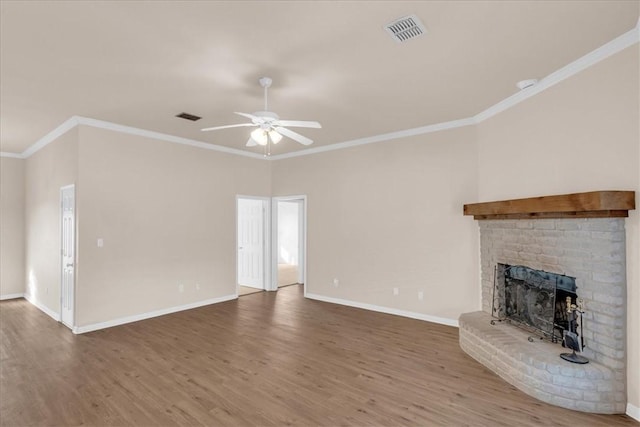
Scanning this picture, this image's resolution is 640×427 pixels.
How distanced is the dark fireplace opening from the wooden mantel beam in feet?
1.94

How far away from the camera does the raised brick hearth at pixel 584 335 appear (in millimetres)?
2617

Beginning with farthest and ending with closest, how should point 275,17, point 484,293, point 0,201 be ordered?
point 0,201 → point 484,293 → point 275,17

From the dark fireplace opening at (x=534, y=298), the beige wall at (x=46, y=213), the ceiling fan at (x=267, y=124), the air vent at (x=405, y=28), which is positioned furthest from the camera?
the beige wall at (x=46, y=213)

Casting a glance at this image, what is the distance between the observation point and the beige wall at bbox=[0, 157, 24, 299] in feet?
21.4

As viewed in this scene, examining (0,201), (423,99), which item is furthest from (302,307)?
(0,201)

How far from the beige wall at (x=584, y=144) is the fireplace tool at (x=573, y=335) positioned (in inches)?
12.5

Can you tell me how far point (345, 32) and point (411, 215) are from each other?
3255mm

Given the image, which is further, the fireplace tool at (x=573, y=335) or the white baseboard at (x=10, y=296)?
the white baseboard at (x=10, y=296)

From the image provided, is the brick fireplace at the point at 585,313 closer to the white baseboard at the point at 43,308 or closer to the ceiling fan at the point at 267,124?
the ceiling fan at the point at 267,124

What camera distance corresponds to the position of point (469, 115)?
14.8ft

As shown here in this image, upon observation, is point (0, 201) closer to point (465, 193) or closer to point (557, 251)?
point (465, 193)

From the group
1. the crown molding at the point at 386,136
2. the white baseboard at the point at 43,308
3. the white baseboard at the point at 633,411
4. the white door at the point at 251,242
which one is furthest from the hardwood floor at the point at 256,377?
the crown molding at the point at 386,136

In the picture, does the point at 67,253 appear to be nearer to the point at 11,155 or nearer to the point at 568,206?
the point at 11,155

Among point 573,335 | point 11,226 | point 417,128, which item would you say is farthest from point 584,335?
point 11,226
